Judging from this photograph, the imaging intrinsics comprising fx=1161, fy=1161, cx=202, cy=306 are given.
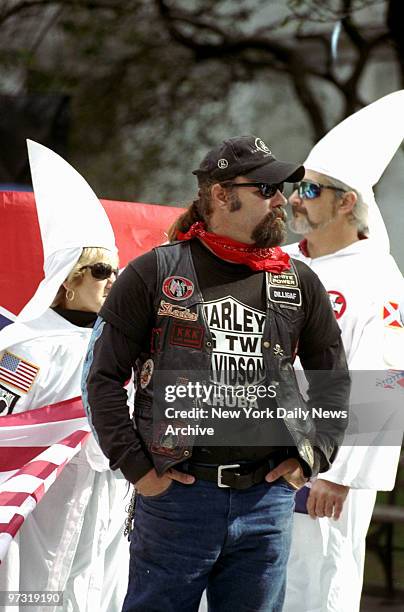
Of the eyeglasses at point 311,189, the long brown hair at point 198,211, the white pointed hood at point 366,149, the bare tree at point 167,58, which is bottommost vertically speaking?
the long brown hair at point 198,211

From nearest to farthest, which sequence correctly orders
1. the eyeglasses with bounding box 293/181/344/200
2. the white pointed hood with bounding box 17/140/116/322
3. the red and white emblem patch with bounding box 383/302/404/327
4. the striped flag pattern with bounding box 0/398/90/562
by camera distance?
the striped flag pattern with bounding box 0/398/90/562, the white pointed hood with bounding box 17/140/116/322, the red and white emblem patch with bounding box 383/302/404/327, the eyeglasses with bounding box 293/181/344/200

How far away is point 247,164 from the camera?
3.03m

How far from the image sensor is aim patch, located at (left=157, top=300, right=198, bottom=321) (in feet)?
9.58

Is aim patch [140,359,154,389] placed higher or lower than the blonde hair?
lower

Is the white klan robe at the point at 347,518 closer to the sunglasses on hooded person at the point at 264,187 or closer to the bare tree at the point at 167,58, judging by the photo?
the sunglasses on hooded person at the point at 264,187

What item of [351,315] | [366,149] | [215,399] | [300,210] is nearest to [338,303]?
[351,315]

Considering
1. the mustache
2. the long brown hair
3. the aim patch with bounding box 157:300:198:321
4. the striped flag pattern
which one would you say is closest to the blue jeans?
the aim patch with bounding box 157:300:198:321

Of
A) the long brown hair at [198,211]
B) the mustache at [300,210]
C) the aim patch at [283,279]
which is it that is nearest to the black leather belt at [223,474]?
the aim patch at [283,279]

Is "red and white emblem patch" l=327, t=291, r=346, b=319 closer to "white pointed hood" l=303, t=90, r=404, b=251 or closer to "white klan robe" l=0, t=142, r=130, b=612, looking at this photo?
"white pointed hood" l=303, t=90, r=404, b=251

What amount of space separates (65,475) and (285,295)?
56.8 inches

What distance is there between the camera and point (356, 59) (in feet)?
22.5

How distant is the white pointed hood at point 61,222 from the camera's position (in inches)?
167

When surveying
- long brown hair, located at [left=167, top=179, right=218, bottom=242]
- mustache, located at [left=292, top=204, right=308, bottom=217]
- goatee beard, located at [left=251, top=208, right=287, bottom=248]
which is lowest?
goatee beard, located at [left=251, top=208, right=287, bottom=248]

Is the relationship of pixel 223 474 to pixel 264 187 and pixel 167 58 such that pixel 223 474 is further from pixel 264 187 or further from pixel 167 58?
pixel 167 58
